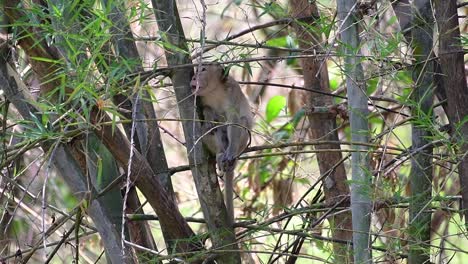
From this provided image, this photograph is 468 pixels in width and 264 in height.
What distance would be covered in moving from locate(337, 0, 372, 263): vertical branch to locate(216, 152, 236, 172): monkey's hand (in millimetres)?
1549

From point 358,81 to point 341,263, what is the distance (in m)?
0.78

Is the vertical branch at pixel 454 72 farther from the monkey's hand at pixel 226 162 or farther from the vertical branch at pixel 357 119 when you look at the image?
the monkey's hand at pixel 226 162

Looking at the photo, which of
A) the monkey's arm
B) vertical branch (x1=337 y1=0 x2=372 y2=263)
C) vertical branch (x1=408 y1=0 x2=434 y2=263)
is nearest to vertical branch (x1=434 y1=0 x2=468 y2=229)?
vertical branch (x1=408 y1=0 x2=434 y2=263)

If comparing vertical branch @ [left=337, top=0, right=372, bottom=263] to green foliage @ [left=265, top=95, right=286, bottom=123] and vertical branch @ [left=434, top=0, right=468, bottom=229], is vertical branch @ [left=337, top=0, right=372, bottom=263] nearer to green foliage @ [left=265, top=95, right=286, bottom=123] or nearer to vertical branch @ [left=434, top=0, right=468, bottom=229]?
vertical branch @ [left=434, top=0, right=468, bottom=229]

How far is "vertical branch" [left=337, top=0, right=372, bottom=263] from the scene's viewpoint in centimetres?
243

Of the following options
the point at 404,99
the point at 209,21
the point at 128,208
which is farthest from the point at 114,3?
the point at 209,21

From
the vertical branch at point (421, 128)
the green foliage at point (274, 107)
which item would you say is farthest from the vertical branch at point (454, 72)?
the green foliage at point (274, 107)

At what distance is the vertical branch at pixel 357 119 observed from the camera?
243 cm

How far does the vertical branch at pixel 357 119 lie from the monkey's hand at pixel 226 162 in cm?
155

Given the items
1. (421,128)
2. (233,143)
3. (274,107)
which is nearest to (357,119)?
(421,128)

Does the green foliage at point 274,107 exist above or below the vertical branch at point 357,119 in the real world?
above

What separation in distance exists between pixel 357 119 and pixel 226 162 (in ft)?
5.43

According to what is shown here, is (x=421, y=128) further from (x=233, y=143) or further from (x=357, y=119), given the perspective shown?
(x=233, y=143)

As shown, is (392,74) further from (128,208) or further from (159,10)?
(128,208)
